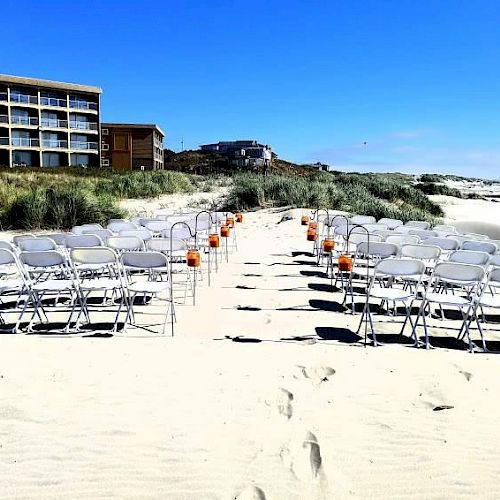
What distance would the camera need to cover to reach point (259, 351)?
193 inches

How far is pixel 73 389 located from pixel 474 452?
2805 millimetres

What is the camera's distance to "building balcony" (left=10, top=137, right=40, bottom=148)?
47.2 m

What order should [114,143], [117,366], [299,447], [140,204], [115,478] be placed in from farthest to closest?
1. [114,143]
2. [140,204]
3. [117,366]
4. [299,447]
5. [115,478]

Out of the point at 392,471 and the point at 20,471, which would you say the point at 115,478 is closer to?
the point at 20,471

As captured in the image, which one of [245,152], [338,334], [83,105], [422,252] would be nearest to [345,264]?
[422,252]

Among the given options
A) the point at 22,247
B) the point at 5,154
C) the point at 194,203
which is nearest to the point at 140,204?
the point at 194,203

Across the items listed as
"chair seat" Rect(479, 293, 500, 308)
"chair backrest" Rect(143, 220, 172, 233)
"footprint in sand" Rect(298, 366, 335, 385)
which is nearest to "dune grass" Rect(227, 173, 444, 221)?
"chair backrest" Rect(143, 220, 172, 233)

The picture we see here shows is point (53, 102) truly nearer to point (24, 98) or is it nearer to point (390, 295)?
point (24, 98)

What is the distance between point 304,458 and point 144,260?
3.03 meters

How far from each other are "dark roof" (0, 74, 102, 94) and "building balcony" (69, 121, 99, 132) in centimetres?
308

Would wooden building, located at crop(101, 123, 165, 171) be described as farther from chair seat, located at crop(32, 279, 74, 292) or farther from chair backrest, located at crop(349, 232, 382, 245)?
chair seat, located at crop(32, 279, 74, 292)

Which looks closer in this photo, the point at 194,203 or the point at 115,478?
the point at 115,478

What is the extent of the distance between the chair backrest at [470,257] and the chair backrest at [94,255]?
144 inches

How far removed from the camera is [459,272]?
5.20 m
